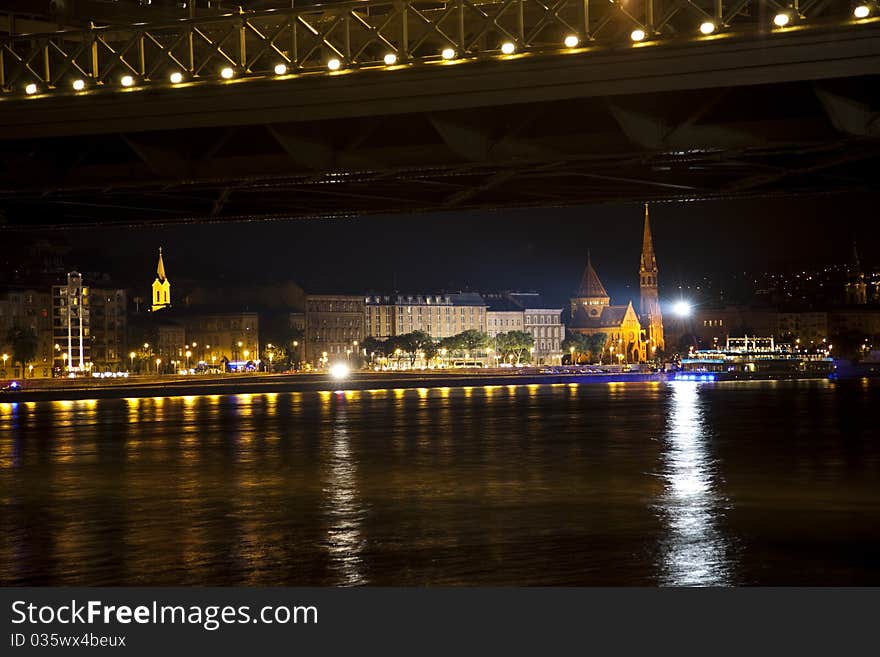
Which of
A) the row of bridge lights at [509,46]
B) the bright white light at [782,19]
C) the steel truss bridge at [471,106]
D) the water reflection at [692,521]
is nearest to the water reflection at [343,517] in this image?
the water reflection at [692,521]

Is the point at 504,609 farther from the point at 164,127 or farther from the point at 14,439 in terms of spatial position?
the point at 14,439

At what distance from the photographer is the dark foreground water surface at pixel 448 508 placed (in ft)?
49.5

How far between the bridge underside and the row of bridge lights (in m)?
0.20

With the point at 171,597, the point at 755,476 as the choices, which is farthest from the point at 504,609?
the point at 755,476

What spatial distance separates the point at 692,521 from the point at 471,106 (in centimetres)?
693

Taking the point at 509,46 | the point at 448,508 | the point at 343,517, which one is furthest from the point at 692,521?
the point at 509,46

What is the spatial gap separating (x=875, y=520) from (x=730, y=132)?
6.56 m

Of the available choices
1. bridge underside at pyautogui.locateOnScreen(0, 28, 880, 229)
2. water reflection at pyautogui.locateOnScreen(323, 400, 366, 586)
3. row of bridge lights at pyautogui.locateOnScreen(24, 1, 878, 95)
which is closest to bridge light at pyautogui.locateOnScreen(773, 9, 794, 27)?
row of bridge lights at pyautogui.locateOnScreen(24, 1, 878, 95)

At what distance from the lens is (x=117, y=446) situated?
3894 cm

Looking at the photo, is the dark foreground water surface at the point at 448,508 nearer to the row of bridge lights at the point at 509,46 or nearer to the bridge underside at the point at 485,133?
the bridge underside at the point at 485,133

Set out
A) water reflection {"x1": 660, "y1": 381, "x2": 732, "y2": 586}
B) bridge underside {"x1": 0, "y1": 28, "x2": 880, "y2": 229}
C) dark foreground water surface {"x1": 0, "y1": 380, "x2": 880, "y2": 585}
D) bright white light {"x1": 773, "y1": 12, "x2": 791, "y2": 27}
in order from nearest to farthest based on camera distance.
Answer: water reflection {"x1": 660, "y1": 381, "x2": 732, "y2": 586}
dark foreground water surface {"x1": 0, "y1": 380, "x2": 880, "y2": 585}
bright white light {"x1": 773, "y1": 12, "x2": 791, "y2": 27}
bridge underside {"x1": 0, "y1": 28, "x2": 880, "y2": 229}

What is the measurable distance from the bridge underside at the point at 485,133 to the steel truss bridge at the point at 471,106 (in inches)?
1.3

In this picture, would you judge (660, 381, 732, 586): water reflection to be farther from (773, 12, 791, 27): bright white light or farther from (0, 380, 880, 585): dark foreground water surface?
(773, 12, 791, 27): bright white light

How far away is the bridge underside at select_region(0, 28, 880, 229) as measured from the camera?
21219 mm
